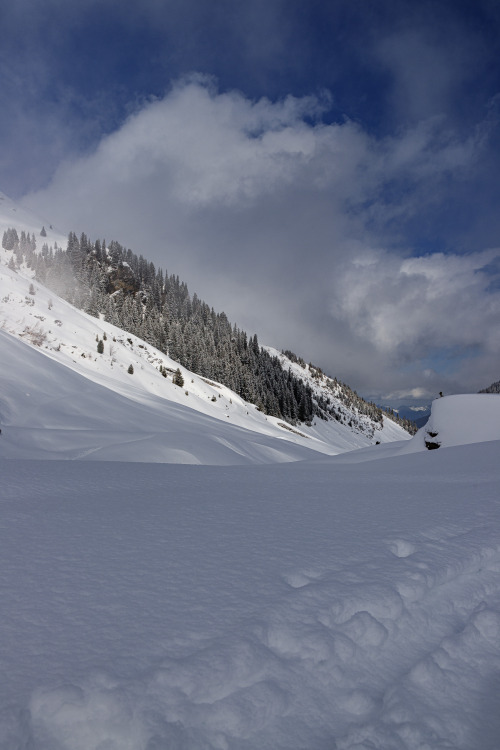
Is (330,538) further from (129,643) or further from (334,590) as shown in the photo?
(129,643)

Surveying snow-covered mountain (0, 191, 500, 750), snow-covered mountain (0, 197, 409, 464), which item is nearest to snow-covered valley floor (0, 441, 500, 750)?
snow-covered mountain (0, 191, 500, 750)

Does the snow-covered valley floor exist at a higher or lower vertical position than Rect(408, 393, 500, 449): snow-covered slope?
lower

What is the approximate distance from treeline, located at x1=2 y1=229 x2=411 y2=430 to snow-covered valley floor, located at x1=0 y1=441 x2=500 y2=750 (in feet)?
249

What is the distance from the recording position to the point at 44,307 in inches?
1265

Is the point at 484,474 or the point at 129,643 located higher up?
the point at 484,474

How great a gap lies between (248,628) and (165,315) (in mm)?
110329

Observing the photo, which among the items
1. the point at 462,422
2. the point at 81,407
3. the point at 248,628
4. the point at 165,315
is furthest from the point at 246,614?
the point at 165,315

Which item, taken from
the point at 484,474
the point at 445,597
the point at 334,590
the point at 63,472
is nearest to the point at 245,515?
the point at 334,590

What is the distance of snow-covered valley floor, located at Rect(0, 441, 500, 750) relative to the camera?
136 centimetres

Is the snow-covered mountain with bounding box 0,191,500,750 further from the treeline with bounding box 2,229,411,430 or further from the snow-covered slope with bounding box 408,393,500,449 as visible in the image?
the treeline with bounding box 2,229,411,430

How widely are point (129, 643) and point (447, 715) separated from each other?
4.72 feet

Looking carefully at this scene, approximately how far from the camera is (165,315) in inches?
4222

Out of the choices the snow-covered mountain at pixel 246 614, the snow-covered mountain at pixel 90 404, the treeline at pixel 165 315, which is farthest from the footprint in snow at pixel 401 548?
the treeline at pixel 165 315

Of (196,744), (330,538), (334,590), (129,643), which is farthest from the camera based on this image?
(330,538)
